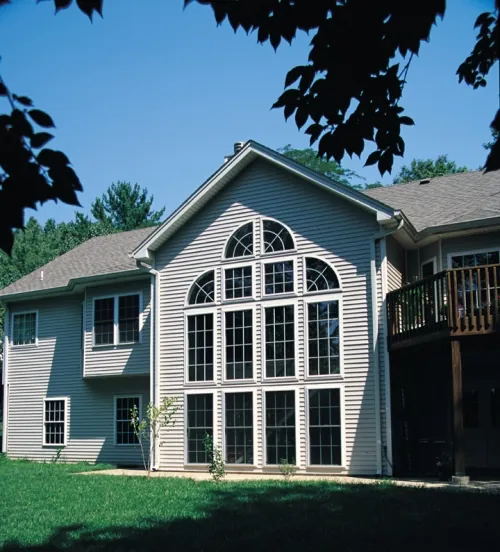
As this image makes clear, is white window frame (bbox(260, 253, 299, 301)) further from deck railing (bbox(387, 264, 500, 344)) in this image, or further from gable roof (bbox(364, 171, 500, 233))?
gable roof (bbox(364, 171, 500, 233))

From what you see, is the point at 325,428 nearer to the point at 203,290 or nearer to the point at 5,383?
the point at 203,290

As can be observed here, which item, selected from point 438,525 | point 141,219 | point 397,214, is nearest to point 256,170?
point 397,214

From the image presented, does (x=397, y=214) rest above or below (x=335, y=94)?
above

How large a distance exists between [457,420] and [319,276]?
16.5 feet

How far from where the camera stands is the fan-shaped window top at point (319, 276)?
59.6 feet

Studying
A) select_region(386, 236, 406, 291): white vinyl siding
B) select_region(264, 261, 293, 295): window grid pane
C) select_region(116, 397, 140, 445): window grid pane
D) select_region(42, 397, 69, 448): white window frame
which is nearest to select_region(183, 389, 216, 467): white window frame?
select_region(264, 261, 293, 295): window grid pane

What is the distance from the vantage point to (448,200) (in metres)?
20.2

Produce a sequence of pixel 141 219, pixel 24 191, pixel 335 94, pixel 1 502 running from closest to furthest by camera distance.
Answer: pixel 24 191 → pixel 335 94 → pixel 1 502 → pixel 141 219

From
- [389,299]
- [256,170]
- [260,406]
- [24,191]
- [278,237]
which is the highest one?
[256,170]

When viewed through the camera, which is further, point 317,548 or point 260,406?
point 260,406

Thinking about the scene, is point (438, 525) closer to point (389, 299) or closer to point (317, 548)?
point (317, 548)

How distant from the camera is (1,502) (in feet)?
44.5

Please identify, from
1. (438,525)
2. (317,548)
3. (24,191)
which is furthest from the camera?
(438,525)

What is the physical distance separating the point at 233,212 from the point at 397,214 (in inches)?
178
